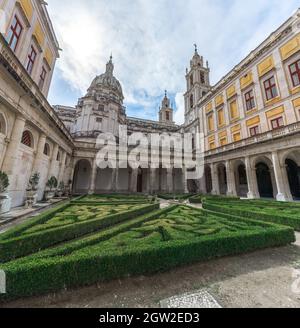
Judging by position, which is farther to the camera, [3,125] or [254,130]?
[254,130]

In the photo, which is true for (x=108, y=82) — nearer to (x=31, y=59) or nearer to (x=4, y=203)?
(x=31, y=59)

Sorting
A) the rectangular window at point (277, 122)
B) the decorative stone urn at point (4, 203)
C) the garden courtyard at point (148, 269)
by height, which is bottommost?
the garden courtyard at point (148, 269)

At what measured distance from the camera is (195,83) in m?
33.3

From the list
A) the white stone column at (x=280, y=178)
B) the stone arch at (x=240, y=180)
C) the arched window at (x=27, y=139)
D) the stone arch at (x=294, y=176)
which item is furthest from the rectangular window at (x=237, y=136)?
the arched window at (x=27, y=139)

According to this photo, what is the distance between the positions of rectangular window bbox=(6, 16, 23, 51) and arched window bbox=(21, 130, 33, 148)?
532 cm

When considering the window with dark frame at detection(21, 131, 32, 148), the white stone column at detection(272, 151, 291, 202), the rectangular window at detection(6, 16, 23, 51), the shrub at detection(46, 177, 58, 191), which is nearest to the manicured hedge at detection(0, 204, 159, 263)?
the window with dark frame at detection(21, 131, 32, 148)

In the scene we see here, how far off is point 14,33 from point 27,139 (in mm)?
6682

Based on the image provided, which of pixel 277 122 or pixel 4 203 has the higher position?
pixel 277 122

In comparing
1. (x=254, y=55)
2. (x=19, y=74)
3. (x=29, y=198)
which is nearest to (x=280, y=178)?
(x=254, y=55)

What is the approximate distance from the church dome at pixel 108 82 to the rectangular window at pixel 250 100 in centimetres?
2892

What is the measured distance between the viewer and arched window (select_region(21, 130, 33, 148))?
33.8 feet

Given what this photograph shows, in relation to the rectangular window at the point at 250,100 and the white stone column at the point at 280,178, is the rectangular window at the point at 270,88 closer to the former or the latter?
the rectangular window at the point at 250,100

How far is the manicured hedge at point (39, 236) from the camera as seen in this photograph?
344 centimetres
